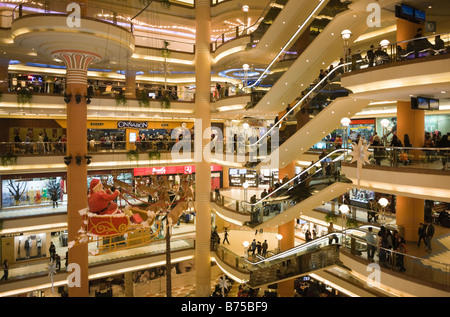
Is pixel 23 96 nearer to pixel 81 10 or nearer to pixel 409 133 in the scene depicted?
pixel 81 10

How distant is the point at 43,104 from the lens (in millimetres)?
13633

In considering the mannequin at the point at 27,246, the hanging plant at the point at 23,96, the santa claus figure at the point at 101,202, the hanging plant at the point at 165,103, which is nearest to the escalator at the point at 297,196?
the hanging plant at the point at 165,103

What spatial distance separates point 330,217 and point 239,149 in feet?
16.7

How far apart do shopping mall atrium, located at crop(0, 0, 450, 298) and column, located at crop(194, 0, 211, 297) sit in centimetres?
7

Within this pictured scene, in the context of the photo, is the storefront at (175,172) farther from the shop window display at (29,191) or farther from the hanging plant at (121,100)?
the shop window display at (29,191)

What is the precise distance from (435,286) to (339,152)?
177 inches

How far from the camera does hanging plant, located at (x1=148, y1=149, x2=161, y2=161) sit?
16312 millimetres

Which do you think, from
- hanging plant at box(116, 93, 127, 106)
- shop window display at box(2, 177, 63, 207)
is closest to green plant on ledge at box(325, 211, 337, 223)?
hanging plant at box(116, 93, 127, 106)

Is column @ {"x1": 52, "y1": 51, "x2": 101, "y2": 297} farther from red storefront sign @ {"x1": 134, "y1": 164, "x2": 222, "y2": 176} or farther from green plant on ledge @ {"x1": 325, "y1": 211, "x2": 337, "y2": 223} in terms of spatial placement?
green plant on ledge @ {"x1": 325, "y1": 211, "x2": 337, "y2": 223}

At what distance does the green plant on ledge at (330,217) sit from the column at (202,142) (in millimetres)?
5756

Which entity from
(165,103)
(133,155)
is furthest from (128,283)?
(165,103)

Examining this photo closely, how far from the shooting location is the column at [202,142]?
15547mm

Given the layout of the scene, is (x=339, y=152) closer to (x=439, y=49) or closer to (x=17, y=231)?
(x=439, y=49)
